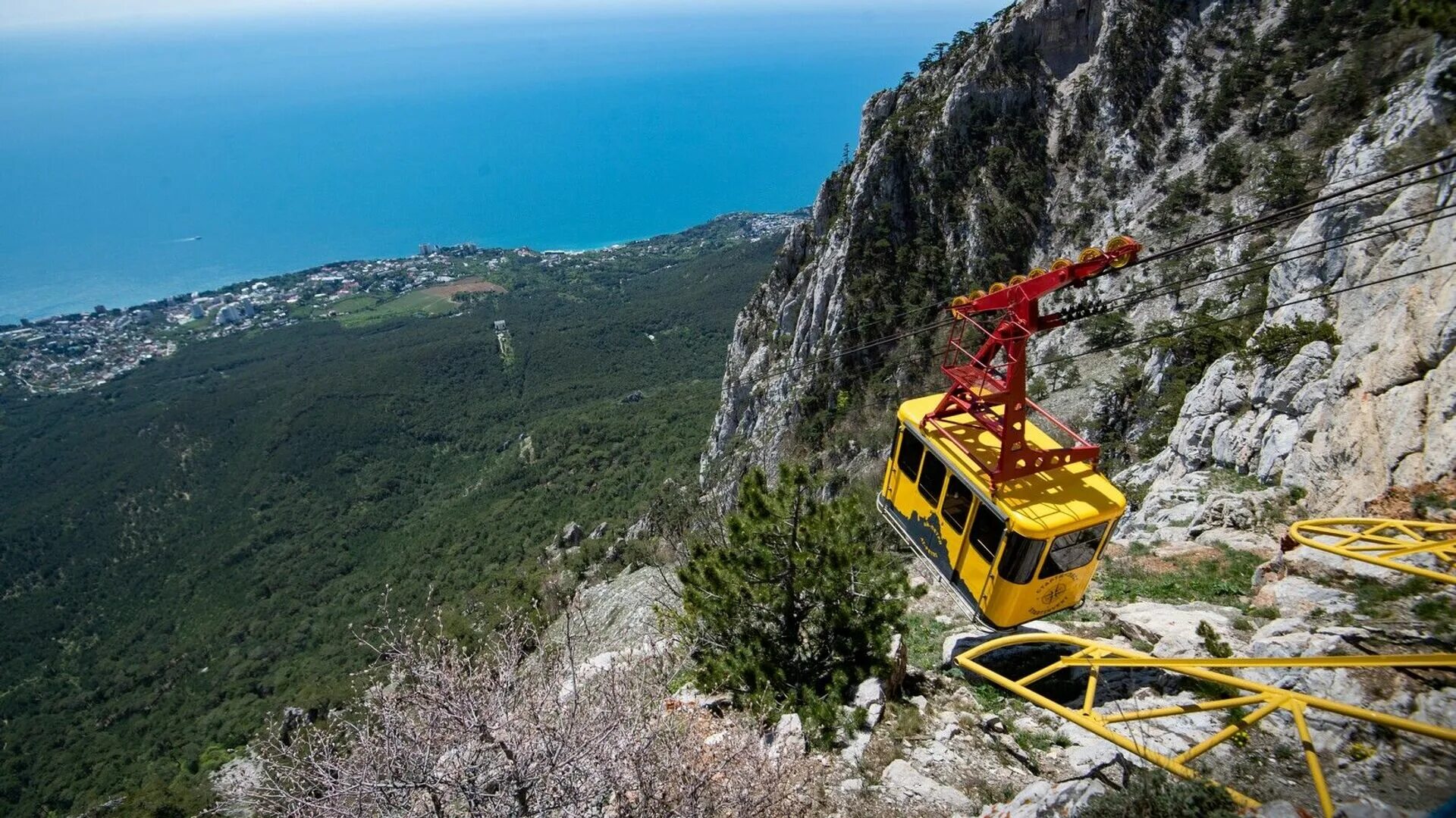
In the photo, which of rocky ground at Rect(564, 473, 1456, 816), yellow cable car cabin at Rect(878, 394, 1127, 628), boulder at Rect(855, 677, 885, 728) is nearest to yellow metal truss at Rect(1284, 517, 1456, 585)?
rocky ground at Rect(564, 473, 1456, 816)

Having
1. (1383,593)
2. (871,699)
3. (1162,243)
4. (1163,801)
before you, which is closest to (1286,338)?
(1383,593)

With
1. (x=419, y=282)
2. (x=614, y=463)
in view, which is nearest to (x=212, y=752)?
(x=614, y=463)

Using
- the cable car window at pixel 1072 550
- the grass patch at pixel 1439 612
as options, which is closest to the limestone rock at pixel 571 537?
the cable car window at pixel 1072 550

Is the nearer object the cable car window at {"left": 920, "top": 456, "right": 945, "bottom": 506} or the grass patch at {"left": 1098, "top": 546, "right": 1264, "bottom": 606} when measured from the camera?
the grass patch at {"left": 1098, "top": 546, "right": 1264, "bottom": 606}

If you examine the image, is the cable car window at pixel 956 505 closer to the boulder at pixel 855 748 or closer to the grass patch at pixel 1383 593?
the boulder at pixel 855 748

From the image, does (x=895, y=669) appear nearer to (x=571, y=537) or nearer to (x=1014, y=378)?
(x=1014, y=378)

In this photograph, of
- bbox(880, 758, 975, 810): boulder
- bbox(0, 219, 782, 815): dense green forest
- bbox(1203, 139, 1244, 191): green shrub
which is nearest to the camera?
bbox(880, 758, 975, 810): boulder

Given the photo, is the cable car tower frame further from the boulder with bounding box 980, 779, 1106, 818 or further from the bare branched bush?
the bare branched bush

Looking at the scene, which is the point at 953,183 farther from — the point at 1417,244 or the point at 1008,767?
the point at 1008,767
